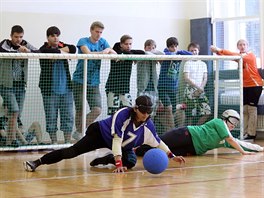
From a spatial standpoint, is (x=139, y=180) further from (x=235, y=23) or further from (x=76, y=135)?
(x=235, y=23)

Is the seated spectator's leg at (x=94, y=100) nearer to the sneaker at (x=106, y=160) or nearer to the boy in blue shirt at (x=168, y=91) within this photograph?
the boy in blue shirt at (x=168, y=91)

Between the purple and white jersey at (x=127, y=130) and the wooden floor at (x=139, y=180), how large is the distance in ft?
1.05

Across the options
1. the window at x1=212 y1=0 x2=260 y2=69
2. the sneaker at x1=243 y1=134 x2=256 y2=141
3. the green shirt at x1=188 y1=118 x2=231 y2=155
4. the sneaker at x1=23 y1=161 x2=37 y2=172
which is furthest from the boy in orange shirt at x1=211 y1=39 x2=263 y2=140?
the sneaker at x1=23 y1=161 x2=37 y2=172

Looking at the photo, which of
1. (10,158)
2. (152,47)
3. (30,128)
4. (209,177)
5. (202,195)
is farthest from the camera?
(152,47)

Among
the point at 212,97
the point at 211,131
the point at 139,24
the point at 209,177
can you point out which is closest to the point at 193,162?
the point at 211,131

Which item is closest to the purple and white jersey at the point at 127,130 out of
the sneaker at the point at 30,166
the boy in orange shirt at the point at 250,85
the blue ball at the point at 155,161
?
the blue ball at the point at 155,161

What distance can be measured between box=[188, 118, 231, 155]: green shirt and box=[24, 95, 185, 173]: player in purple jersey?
1403mm

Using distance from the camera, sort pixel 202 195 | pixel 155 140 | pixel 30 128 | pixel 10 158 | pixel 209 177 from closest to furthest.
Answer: pixel 202 195 < pixel 209 177 < pixel 155 140 < pixel 10 158 < pixel 30 128

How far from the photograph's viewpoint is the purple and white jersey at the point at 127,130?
21.8ft

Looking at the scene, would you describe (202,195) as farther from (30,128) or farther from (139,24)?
(139,24)

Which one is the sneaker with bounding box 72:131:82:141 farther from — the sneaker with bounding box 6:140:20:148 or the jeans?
the sneaker with bounding box 6:140:20:148

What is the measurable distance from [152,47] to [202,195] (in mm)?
5200

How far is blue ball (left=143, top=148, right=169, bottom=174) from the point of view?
6336mm

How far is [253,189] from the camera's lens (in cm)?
544
